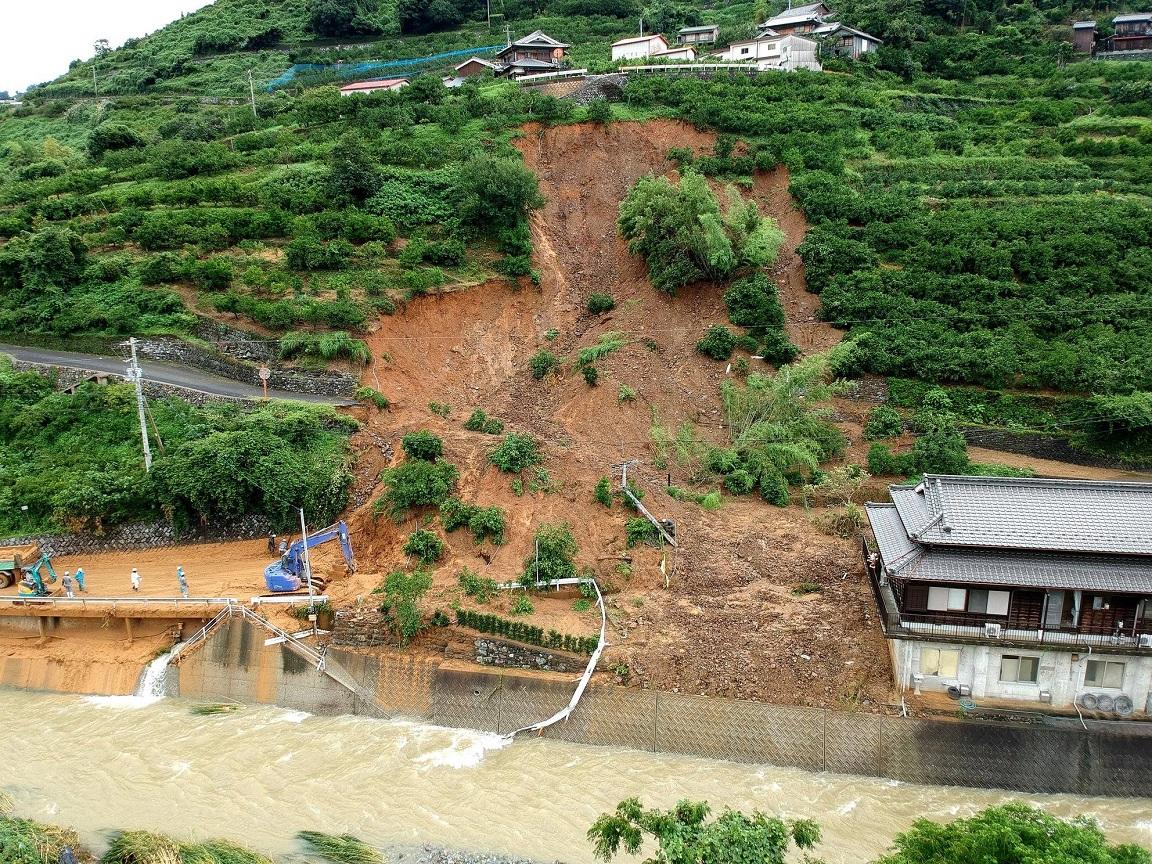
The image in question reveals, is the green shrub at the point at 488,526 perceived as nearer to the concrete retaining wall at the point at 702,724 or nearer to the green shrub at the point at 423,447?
the green shrub at the point at 423,447

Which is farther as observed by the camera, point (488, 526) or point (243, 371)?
point (243, 371)

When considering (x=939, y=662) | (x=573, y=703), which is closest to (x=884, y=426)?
(x=939, y=662)

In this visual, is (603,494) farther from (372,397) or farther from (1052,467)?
(1052,467)

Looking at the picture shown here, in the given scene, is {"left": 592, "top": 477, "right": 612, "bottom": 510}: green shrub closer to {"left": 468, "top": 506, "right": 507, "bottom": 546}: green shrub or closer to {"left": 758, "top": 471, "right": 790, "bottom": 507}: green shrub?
{"left": 468, "top": 506, "right": 507, "bottom": 546}: green shrub

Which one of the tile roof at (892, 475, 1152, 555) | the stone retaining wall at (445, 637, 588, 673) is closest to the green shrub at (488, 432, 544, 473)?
the stone retaining wall at (445, 637, 588, 673)

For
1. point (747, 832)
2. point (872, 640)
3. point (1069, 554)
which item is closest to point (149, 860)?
point (747, 832)

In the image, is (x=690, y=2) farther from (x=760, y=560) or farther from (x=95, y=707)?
(x=95, y=707)
